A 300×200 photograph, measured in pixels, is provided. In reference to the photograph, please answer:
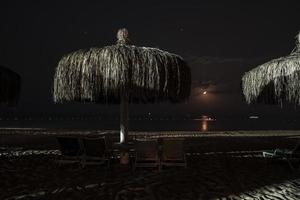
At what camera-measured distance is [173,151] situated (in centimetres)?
740

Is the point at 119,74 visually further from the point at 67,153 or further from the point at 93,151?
the point at 67,153

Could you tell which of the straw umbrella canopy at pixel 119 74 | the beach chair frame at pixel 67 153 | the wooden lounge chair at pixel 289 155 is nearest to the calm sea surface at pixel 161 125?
the wooden lounge chair at pixel 289 155

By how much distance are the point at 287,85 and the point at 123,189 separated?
4.44 m

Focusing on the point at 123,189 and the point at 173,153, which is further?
the point at 173,153

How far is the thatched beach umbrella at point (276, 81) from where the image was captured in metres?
7.98

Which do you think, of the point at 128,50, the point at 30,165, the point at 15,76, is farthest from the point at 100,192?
the point at 15,76

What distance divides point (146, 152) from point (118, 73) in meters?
1.71

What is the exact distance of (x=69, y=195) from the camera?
5367 mm

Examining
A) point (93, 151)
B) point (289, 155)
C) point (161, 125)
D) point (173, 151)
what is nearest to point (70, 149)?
point (93, 151)

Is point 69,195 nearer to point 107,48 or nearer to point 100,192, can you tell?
point 100,192

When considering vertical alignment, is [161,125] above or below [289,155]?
above

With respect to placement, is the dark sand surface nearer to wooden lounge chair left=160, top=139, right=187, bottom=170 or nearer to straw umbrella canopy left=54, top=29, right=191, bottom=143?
wooden lounge chair left=160, top=139, right=187, bottom=170

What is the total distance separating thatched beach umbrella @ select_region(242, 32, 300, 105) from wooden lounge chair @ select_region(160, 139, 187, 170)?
241 cm

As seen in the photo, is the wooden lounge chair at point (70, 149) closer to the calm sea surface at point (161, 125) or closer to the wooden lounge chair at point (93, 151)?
the wooden lounge chair at point (93, 151)
